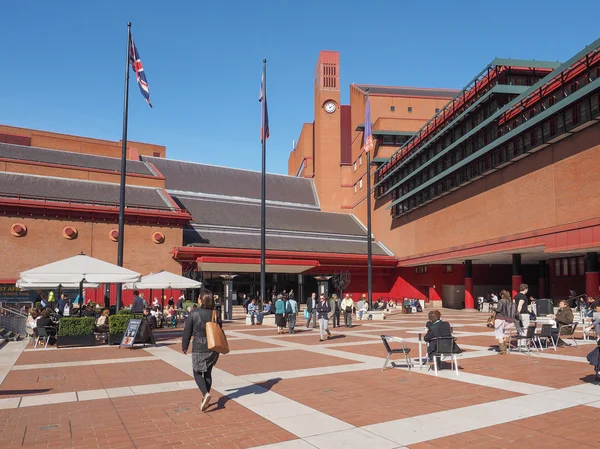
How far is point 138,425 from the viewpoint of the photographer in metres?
6.45

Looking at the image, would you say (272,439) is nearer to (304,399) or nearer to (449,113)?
(304,399)

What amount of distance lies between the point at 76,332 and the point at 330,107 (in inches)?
2103

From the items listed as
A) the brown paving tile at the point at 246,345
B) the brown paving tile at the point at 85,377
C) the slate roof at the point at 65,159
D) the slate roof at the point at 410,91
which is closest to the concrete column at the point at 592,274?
the brown paving tile at the point at 246,345

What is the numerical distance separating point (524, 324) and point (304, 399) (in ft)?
29.8

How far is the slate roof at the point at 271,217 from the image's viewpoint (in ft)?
161

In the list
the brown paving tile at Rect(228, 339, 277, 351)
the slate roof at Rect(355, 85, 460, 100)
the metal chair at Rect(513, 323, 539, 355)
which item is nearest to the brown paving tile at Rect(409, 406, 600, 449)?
the metal chair at Rect(513, 323, 539, 355)

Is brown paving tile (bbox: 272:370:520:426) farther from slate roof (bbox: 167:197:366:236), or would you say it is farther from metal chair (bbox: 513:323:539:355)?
slate roof (bbox: 167:197:366:236)

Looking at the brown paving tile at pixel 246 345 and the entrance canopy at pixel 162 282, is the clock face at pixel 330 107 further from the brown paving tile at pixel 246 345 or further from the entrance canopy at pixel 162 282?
the brown paving tile at pixel 246 345

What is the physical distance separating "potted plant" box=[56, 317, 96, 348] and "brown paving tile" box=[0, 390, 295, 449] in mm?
8359

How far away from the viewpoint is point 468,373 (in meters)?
9.95

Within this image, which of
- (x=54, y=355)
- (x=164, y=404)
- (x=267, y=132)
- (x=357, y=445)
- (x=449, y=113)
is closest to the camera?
(x=357, y=445)

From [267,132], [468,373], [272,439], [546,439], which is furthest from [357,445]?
[267,132]

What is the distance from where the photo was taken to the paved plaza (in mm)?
5852

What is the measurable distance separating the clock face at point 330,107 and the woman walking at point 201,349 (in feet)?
194
